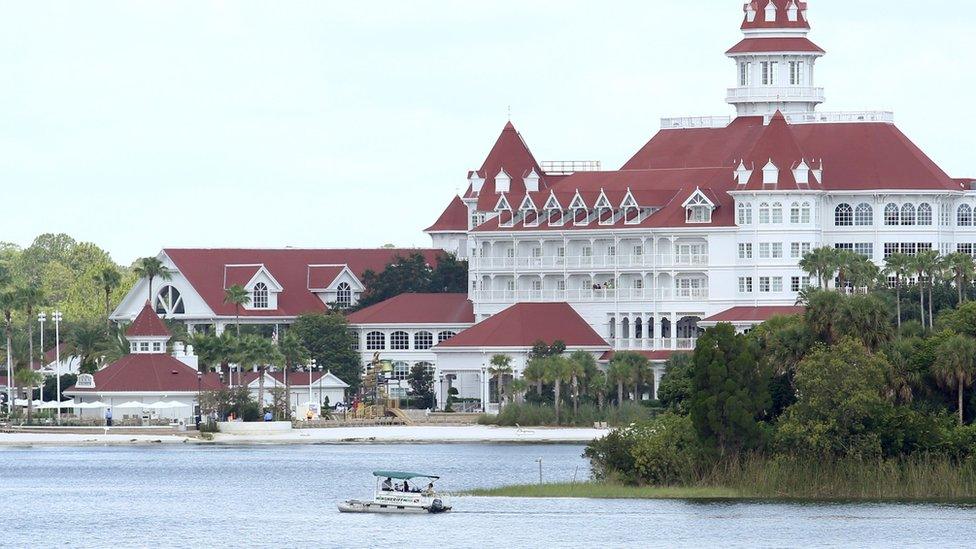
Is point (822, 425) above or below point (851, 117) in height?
below

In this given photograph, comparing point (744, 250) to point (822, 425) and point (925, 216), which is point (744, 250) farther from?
point (822, 425)

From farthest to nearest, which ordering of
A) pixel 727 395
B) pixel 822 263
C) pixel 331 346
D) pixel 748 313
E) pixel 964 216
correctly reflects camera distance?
1. pixel 331 346
2. pixel 964 216
3. pixel 748 313
4. pixel 822 263
5. pixel 727 395

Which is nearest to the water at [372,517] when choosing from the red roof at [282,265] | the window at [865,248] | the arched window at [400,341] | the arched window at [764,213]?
the arched window at [764,213]

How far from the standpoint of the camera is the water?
3671 inches

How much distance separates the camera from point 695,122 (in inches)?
6875

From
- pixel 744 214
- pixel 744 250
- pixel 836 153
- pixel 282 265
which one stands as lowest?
pixel 744 250

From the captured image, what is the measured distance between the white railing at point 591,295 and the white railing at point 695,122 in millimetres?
14341

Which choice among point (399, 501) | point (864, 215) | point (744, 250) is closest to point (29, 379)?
point (744, 250)

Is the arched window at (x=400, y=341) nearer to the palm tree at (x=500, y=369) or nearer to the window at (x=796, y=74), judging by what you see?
the palm tree at (x=500, y=369)

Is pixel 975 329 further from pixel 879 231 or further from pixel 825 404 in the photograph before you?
pixel 879 231

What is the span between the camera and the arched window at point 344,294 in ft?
591

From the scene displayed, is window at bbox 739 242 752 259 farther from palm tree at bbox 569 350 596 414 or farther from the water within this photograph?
the water

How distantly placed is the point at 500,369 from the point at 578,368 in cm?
891

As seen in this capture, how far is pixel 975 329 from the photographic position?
Result: 10138 cm
